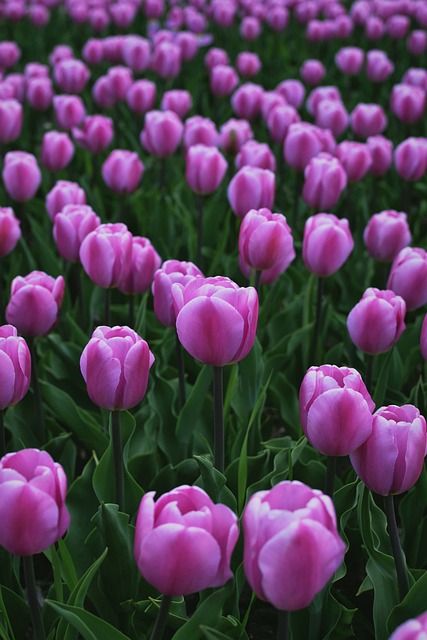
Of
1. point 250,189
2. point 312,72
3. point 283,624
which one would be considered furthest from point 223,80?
point 283,624

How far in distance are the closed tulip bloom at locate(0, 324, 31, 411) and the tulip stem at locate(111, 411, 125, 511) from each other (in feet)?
0.52

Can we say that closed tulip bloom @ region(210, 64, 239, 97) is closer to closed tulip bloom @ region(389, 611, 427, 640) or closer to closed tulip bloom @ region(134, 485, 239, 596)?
closed tulip bloom @ region(134, 485, 239, 596)

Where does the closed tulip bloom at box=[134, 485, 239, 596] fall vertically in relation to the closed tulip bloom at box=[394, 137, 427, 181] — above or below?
above

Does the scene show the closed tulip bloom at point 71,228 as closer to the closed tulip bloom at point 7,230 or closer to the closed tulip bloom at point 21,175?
the closed tulip bloom at point 7,230

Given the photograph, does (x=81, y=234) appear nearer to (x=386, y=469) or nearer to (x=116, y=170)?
(x=116, y=170)

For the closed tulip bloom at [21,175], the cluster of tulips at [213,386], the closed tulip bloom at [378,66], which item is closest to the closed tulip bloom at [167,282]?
the cluster of tulips at [213,386]

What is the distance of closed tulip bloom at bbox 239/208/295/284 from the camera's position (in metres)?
1.79

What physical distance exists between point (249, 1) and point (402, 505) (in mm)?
5685

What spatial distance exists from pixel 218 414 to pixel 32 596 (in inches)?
15.9

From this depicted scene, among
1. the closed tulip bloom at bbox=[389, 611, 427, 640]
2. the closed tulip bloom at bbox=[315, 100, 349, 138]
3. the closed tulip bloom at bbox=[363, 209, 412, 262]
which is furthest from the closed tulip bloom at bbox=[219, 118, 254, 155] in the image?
the closed tulip bloom at bbox=[389, 611, 427, 640]

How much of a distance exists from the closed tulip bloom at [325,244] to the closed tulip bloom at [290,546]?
1055 mm

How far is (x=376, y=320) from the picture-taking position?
1.64 metres

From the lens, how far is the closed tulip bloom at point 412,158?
2.76 metres

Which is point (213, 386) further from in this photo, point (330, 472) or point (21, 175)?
point (21, 175)
